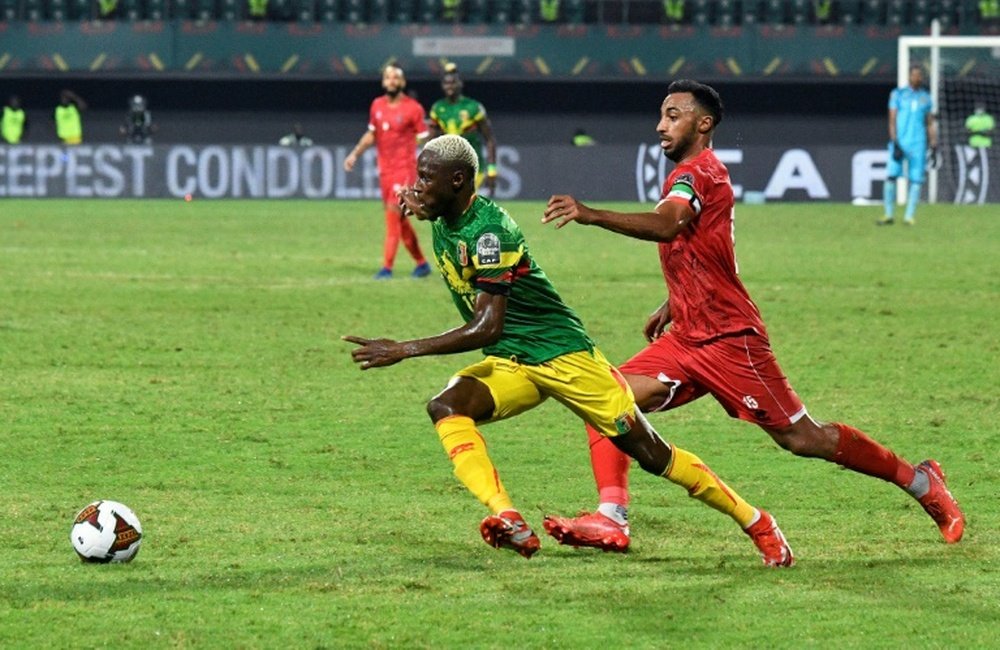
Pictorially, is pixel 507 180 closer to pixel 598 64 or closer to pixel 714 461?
pixel 598 64

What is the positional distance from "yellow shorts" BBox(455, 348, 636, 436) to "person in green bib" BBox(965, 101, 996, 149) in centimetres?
2917

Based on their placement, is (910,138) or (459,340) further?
(910,138)

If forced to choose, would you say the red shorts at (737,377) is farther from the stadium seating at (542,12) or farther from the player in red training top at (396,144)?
the stadium seating at (542,12)

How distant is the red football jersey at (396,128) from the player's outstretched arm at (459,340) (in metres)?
12.2

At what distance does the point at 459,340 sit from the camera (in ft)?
20.2

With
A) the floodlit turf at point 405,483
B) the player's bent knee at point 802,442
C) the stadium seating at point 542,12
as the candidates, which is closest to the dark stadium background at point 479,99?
the stadium seating at point 542,12

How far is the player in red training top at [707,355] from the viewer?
662cm

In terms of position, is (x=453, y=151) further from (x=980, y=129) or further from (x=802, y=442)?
(x=980, y=129)

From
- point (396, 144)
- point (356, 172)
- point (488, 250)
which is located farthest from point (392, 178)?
point (356, 172)

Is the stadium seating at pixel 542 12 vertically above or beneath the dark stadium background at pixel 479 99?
above

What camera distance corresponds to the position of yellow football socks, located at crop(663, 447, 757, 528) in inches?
252

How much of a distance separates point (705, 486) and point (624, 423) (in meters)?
0.38

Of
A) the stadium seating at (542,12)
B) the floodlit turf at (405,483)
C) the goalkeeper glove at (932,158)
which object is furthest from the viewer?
the stadium seating at (542,12)

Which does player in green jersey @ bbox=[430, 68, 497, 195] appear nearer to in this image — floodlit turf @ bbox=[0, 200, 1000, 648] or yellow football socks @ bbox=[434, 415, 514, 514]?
floodlit turf @ bbox=[0, 200, 1000, 648]
